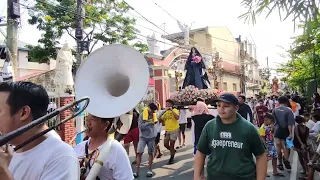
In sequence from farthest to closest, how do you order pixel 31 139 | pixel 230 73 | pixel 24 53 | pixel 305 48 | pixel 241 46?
1. pixel 241 46
2. pixel 230 73
3. pixel 24 53
4. pixel 305 48
5. pixel 31 139

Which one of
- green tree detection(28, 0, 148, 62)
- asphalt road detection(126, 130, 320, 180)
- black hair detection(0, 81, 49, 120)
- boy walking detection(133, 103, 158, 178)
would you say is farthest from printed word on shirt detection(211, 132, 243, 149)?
green tree detection(28, 0, 148, 62)

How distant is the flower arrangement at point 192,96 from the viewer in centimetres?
765

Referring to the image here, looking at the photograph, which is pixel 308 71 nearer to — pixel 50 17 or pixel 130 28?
pixel 130 28

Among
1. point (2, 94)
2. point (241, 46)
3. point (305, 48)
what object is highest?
point (241, 46)

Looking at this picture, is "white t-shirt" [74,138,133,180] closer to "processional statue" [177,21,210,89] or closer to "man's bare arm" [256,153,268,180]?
"man's bare arm" [256,153,268,180]

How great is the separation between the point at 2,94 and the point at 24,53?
66.1 ft

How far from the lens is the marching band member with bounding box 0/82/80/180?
5.29ft

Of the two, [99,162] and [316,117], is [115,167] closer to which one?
[99,162]

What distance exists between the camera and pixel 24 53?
66.3 feet

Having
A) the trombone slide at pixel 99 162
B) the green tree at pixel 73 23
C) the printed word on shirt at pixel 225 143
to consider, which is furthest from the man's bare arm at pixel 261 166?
the green tree at pixel 73 23

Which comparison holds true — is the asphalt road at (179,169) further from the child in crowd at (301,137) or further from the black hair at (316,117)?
the black hair at (316,117)

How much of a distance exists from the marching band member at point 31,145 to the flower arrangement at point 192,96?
19.9 ft

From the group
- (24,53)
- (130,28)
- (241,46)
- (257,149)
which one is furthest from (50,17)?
(241,46)

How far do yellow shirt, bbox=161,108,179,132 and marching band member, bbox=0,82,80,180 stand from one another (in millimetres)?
6698
